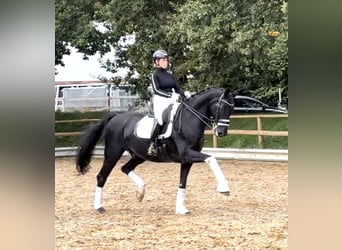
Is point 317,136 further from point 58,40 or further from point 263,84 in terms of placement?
point 58,40

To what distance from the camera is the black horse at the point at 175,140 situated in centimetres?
313

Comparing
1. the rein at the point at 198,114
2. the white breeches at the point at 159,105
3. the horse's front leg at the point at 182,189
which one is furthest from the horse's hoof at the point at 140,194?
the rein at the point at 198,114

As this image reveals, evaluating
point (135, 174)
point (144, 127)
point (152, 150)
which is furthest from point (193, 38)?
point (135, 174)

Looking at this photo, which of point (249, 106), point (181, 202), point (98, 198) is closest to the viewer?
point (249, 106)

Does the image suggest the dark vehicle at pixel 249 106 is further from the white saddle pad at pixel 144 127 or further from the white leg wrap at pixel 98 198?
the white leg wrap at pixel 98 198

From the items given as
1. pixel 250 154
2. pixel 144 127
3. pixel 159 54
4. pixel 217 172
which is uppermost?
Answer: pixel 159 54

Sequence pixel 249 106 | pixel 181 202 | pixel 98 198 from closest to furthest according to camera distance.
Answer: pixel 249 106 → pixel 181 202 → pixel 98 198

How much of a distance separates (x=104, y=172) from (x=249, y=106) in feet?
3.31

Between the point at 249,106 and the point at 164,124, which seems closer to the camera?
the point at 249,106

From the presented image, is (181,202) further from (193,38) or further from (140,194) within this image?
(193,38)

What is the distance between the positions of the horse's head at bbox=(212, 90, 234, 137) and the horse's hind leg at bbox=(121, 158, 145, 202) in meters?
0.54

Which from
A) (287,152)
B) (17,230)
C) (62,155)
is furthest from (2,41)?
(287,152)

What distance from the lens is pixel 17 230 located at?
3559 millimetres

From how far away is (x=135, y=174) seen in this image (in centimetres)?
328
